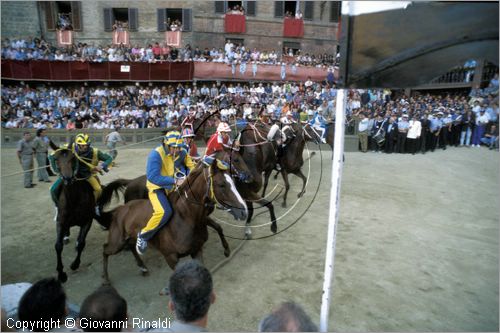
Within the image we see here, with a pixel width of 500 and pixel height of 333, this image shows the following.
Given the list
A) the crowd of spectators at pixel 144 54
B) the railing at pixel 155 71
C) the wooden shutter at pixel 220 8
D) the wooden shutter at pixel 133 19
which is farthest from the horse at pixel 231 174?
the wooden shutter at pixel 133 19

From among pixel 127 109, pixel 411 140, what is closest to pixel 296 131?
pixel 411 140

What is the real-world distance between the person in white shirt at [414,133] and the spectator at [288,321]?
16.1 meters

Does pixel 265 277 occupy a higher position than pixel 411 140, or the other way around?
pixel 411 140

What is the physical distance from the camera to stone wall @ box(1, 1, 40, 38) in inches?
1074

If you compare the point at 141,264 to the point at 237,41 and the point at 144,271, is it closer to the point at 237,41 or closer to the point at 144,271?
the point at 144,271

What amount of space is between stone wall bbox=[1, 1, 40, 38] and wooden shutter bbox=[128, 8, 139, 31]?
758cm

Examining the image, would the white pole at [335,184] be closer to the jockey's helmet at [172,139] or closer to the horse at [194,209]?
the horse at [194,209]

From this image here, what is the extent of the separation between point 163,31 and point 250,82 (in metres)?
9.67

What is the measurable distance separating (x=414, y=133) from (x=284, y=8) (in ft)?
61.4

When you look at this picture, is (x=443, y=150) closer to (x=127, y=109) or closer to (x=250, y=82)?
(x=250, y=82)

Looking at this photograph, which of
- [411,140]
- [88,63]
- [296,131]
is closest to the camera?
[296,131]

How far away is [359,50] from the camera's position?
247 cm

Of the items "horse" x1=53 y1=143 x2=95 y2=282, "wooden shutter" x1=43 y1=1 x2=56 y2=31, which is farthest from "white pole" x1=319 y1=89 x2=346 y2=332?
"wooden shutter" x1=43 y1=1 x2=56 y2=31

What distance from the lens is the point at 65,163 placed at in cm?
564
